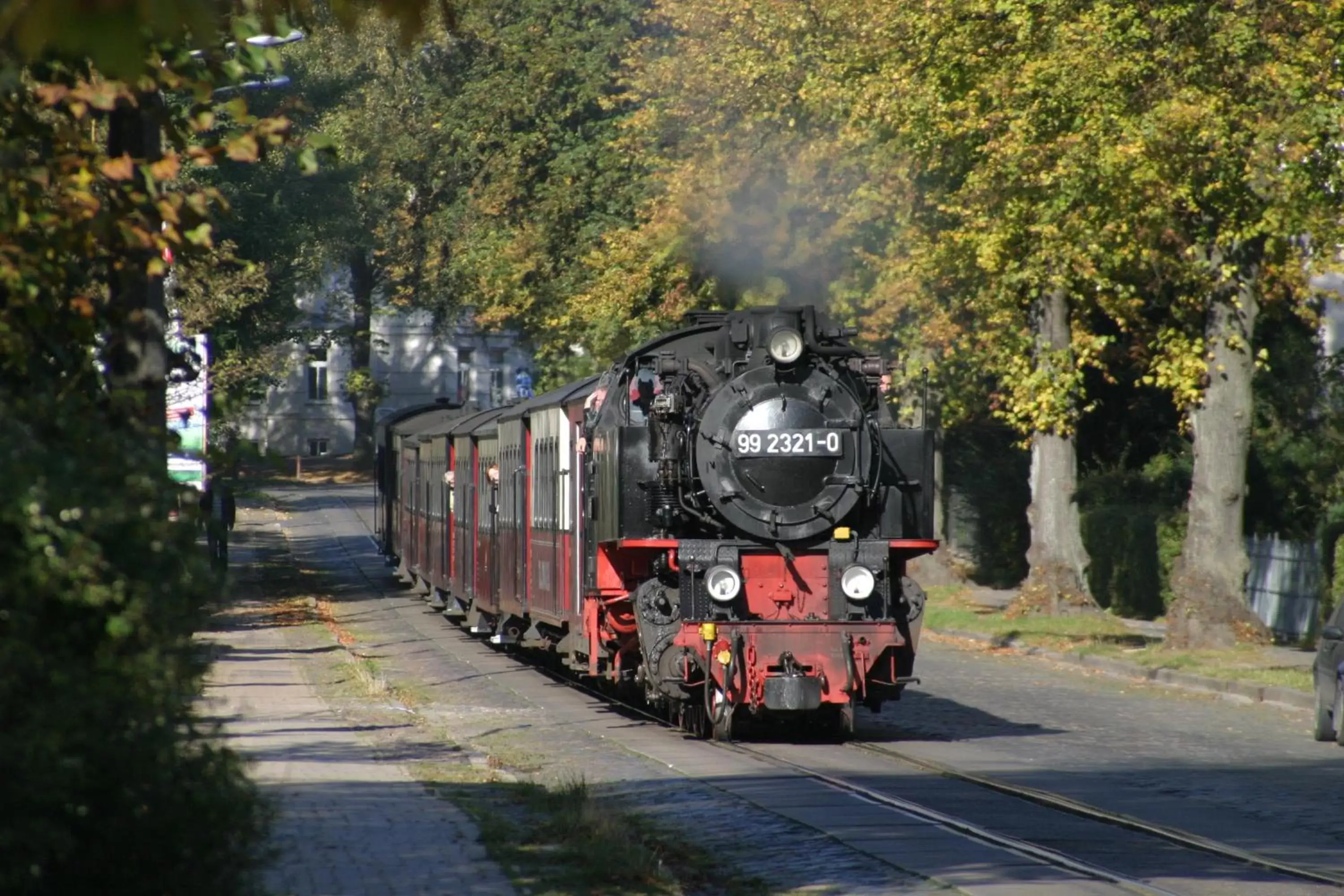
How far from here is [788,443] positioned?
49.1 ft

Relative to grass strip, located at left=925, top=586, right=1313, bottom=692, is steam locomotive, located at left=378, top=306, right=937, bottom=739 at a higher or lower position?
higher

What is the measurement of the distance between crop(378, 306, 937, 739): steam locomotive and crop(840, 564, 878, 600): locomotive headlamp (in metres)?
0.02

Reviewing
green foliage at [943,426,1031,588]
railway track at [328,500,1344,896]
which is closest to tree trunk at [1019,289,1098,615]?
green foliage at [943,426,1031,588]

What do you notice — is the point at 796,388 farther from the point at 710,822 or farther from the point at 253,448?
the point at 253,448

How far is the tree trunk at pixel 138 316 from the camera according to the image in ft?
22.5

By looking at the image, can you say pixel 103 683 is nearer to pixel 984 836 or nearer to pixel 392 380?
pixel 984 836

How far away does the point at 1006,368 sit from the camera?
2600 cm

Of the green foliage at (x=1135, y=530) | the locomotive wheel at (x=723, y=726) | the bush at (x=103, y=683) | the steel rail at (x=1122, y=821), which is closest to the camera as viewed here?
the bush at (x=103, y=683)

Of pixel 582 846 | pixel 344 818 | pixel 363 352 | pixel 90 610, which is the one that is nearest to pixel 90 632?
pixel 90 610

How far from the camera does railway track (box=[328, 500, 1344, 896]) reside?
9.12 m

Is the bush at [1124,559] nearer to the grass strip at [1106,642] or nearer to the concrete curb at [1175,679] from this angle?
the grass strip at [1106,642]

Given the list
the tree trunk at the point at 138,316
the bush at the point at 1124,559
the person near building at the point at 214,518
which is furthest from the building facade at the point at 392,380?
the tree trunk at the point at 138,316

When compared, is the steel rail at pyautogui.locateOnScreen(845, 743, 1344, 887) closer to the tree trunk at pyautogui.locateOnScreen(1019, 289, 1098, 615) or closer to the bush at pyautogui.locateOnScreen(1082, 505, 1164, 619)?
the tree trunk at pyautogui.locateOnScreen(1019, 289, 1098, 615)

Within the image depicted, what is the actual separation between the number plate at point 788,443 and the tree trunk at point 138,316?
7.97 meters
